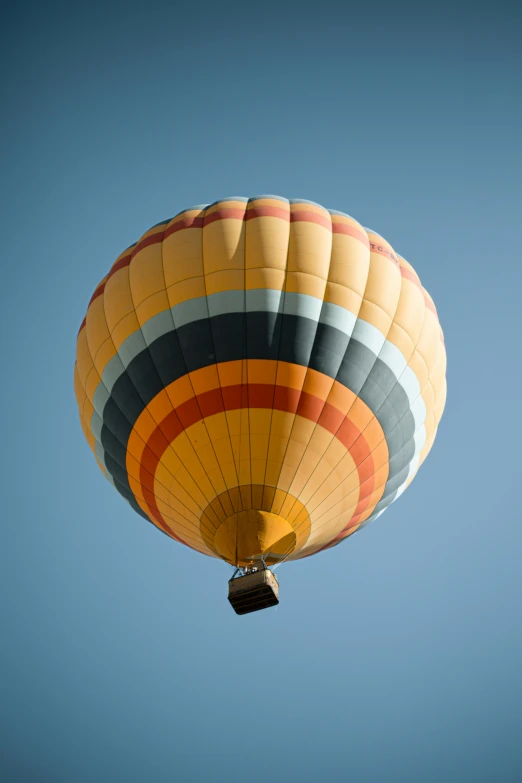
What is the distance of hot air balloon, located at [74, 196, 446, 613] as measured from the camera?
10.2m

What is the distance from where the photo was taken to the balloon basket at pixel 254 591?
9805 millimetres

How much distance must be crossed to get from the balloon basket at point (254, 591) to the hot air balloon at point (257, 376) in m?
0.02

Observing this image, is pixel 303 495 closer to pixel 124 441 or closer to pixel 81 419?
pixel 124 441

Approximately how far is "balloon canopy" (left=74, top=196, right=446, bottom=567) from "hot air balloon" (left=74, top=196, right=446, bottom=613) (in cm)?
2

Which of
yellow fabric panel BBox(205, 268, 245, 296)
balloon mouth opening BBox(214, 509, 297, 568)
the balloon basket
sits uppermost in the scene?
yellow fabric panel BBox(205, 268, 245, 296)

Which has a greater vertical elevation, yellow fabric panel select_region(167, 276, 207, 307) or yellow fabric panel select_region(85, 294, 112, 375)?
yellow fabric panel select_region(85, 294, 112, 375)

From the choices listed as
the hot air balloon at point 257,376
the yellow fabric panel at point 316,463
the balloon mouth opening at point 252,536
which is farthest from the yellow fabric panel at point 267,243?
the balloon mouth opening at point 252,536

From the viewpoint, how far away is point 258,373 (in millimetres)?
10242

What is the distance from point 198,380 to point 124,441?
147cm

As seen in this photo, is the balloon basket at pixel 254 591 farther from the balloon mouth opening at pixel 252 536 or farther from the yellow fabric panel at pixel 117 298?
the yellow fabric panel at pixel 117 298

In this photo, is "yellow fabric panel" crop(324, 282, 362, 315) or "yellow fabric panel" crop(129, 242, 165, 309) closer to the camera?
"yellow fabric panel" crop(324, 282, 362, 315)

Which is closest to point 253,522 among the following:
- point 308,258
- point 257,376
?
point 257,376

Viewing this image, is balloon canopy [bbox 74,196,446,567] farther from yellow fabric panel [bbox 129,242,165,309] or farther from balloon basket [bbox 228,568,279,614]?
balloon basket [bbox 228,568,279,614]

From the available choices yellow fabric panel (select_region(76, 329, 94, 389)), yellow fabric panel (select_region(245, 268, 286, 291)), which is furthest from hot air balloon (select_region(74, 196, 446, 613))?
yellow fabric panel (select_region(76, 329, 94, 389))
